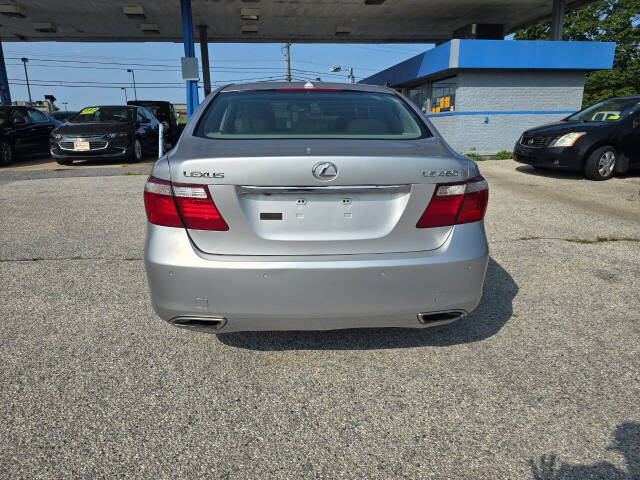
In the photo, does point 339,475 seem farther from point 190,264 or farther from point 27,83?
point 27,83

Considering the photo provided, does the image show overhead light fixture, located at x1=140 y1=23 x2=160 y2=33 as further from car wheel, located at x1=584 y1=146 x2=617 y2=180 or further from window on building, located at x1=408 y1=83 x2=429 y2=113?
car wheel, located at x1=584 y1=146 x2=617 y2=180

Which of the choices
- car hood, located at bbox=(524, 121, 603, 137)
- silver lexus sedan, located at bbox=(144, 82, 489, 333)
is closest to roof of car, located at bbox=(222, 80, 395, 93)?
silver lexus sedan, located at bbox=(144, 82, 489, 333)

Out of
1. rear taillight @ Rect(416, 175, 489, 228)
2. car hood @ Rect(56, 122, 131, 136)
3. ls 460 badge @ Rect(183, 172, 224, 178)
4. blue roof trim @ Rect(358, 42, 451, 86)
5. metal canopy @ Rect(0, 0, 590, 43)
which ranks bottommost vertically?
rear taillight @ Rect(416, 175, 489, 228)

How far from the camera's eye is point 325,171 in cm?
214

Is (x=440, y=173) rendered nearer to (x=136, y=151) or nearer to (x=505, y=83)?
(x=136, y=151)

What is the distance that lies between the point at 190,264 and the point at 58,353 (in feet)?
4.11

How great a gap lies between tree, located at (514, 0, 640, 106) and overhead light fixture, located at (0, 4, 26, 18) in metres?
37.1

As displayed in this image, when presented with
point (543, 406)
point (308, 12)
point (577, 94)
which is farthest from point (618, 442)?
point (308, 12)

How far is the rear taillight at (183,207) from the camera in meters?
2.17

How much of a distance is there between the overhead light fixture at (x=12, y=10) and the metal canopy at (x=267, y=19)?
0.12 feet

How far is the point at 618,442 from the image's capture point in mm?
2047

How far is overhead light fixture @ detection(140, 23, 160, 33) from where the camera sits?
19641mm

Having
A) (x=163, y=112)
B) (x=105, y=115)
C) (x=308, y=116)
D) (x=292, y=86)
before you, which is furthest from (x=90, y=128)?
(x=308, y=116)

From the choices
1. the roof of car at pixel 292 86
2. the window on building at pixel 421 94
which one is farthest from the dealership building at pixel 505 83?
the roof of car at pixel 292 86
